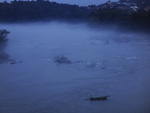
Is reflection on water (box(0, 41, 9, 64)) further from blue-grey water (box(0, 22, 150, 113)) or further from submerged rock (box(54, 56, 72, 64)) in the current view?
submerged rock (box(54, 56, 72, 64))

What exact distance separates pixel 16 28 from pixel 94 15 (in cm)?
123

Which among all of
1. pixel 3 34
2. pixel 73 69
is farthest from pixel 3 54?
pixel 73 69

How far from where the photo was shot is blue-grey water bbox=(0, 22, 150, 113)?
3.28 m

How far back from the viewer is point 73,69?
4.61 metres

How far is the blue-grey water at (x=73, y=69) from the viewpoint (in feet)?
10.8

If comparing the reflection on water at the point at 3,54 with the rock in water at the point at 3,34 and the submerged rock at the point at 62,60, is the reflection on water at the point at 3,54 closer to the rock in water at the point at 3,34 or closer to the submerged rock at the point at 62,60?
the rock in water at the point at 3,34

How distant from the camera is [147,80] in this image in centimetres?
388

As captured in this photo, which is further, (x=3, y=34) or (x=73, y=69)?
(x=3, y=34)

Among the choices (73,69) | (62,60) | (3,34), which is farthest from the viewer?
(3,34)

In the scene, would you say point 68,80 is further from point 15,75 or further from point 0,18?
point 0,18

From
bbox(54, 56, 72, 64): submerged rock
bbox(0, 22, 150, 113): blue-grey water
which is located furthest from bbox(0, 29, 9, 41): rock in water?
bbox(54, 56, 72, 64): submerged rock

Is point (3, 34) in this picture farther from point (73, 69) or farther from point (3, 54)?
point (73, 69)

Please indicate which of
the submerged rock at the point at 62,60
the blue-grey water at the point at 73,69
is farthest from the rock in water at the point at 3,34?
the submerged rock at the point at 62,60

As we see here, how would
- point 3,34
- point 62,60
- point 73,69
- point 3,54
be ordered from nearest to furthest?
point 73,69 → point 62,60 → point 3,54 → point 3,34
